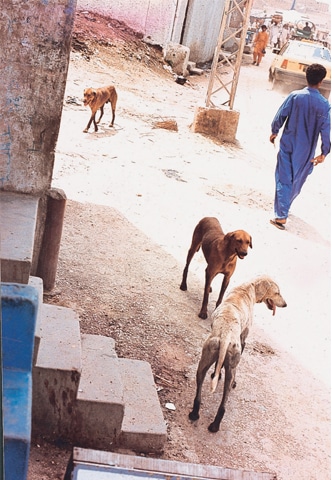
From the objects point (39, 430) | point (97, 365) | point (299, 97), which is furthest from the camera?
point (299, 97)

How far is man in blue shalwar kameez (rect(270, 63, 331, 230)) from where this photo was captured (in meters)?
7.93

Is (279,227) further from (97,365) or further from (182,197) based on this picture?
(97,365)

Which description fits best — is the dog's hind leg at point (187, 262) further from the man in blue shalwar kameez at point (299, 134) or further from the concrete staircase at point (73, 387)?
the man in blue shalwar kameez at point (299, 134)

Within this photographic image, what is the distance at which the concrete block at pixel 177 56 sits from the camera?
20.3 m

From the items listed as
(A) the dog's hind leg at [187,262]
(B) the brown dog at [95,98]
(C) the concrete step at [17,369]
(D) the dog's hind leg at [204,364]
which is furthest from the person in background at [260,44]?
(C) the concrete step at [17,369]

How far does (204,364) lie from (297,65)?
16700 mm

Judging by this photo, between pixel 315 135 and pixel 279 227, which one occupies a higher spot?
pixel 315 135

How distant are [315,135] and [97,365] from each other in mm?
5451

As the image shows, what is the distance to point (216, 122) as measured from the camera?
13.0m

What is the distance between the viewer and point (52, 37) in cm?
404

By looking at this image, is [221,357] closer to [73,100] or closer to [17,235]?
[17,235]

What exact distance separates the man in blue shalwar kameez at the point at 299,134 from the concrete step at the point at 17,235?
4819mm

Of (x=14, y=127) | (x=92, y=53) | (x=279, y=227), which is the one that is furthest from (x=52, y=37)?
(x=92, y=53)

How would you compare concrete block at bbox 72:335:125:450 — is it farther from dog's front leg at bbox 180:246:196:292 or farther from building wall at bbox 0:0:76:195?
dog's front leg at bbox 180:246:196:292
